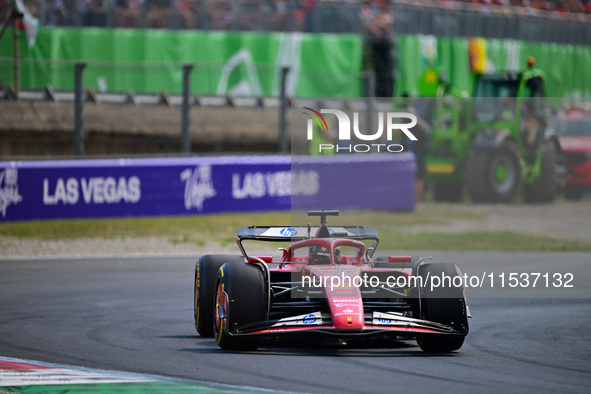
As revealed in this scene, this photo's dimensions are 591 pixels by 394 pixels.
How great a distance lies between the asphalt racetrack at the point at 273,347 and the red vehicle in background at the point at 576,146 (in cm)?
1037

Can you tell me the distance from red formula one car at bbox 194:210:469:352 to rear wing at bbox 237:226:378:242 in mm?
415

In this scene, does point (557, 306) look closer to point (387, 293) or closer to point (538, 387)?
point (387, 293)

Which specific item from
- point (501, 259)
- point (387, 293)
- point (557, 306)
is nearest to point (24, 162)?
point (501, 259)

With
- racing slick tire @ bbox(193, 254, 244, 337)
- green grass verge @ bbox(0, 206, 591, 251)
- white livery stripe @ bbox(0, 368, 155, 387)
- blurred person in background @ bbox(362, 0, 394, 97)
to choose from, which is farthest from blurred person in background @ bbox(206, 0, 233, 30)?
white livery stripe @ bbox(0, 368, 155, 387)

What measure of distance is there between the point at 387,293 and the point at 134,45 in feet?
56.6

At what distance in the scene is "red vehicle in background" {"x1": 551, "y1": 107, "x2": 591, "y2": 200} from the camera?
850 inches

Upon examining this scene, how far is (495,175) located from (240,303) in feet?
46.2

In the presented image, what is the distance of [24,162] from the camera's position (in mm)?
15352

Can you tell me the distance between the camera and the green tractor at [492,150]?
822 inches

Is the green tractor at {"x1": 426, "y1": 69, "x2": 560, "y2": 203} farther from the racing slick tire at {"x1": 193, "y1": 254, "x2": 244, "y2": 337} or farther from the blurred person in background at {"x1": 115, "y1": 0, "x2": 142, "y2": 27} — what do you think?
the racing slick tire at {"x1": 193, "y1": 254, "x2": 244, "y2": 337}

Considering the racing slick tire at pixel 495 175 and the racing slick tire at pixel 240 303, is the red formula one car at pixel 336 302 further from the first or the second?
the racing slick tire at pixel 495 175

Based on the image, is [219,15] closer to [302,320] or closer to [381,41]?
[381,41]

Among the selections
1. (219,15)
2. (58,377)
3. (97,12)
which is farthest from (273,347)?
(219,15)

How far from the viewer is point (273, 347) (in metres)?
8.05
